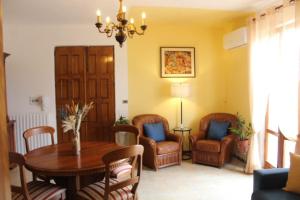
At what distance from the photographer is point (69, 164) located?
238 centimetres

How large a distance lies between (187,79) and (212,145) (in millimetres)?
1495

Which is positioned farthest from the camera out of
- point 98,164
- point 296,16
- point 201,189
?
point 201,189

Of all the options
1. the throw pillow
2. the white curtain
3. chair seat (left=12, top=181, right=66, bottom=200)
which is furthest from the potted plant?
chair seat (left=12, top=181, right=66, bottom=200)

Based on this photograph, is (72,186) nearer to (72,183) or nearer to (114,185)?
(72,183)

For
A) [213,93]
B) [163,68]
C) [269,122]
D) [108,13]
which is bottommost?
[269,122]

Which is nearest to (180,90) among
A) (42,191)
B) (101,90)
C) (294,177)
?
(101,90)

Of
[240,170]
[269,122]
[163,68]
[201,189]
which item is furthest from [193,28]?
[201,189]

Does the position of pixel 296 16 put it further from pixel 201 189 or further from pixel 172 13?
pixel 201 189

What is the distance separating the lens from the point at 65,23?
4.67 meters

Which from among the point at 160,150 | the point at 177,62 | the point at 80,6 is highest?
the point at 80,6

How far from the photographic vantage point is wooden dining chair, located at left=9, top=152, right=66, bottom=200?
6.91 ft

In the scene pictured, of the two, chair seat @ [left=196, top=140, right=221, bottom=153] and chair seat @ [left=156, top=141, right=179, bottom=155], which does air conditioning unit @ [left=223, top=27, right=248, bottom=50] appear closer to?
chair seat @ [left=196, top=140, right=221, bottom=153]

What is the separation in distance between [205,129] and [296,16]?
2.55 metres

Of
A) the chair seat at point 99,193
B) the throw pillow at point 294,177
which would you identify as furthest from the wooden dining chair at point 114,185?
the throw pillow at point 294,177
